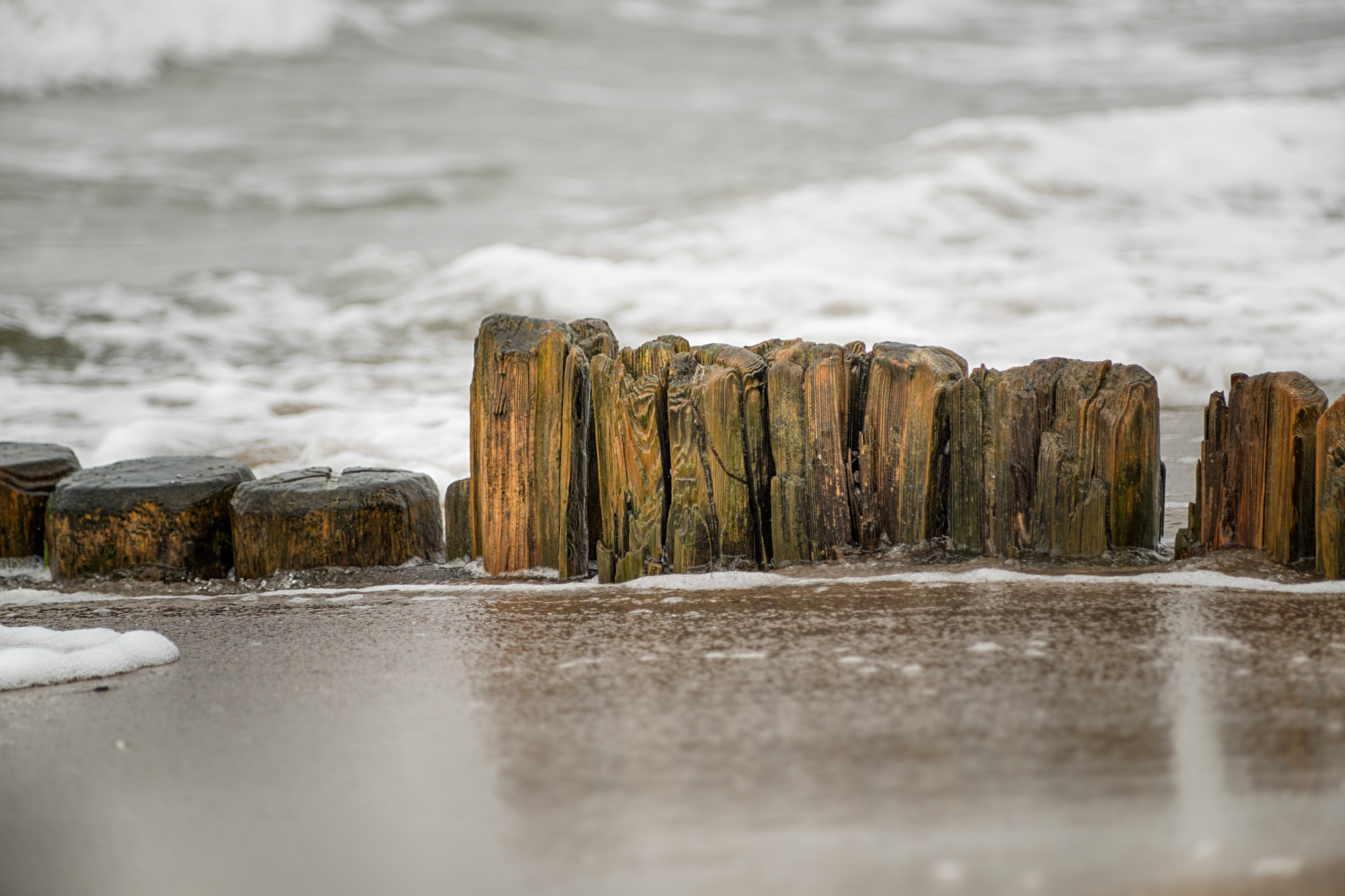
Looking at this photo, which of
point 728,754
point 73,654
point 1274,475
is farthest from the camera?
point 1274,475

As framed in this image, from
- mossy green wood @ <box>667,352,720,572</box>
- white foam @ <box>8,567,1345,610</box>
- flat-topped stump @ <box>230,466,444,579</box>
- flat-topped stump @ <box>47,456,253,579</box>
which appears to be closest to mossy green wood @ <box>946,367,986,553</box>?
white foam @ <box>8,567,1345,610</box>

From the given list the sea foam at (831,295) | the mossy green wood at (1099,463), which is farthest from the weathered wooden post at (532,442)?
the sea foam at (831,295)

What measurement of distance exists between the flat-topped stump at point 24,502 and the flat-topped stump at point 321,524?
2.46ft

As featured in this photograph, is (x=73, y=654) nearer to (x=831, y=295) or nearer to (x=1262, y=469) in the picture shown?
(x=1262, y=469)

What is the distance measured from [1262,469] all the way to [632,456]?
147 cm

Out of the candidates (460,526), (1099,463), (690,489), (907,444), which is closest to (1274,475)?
(1099,463)

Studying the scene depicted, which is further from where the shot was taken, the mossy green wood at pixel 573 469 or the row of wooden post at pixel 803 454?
the mossy green wood at pixel 573 469

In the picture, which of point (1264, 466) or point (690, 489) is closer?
point (1264, 466)

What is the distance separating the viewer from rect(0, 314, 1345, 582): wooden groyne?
96.2 inches

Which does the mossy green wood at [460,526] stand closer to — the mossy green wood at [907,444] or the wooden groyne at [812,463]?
the wooden groyne at [812,463]

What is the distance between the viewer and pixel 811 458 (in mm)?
2615

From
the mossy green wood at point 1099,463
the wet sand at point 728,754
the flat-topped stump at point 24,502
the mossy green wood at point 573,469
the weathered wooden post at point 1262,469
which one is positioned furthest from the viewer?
the flat-topped stump at point 24,502

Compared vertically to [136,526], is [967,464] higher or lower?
higher

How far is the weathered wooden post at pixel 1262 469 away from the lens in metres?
2.27
